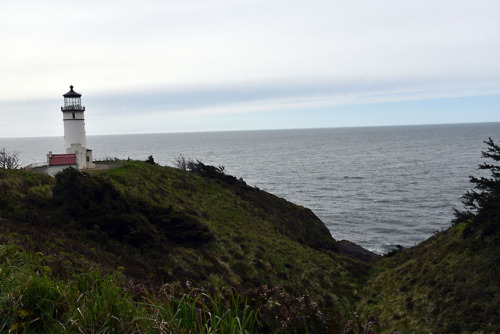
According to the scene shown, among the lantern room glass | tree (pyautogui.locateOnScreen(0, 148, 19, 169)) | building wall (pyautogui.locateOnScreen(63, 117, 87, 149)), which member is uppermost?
the lantern room glass

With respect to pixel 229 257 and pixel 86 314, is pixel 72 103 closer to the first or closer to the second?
pixel 229 257

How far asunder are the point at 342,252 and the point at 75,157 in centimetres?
2451

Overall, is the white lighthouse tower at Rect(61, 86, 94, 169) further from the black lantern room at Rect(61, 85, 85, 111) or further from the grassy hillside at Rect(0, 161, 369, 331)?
the grassy hillside at Rect(0, 161, 369, 331)

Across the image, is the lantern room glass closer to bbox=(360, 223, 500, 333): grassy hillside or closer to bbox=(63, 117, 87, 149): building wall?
bbox=(63, 117, 87, 149): building wall

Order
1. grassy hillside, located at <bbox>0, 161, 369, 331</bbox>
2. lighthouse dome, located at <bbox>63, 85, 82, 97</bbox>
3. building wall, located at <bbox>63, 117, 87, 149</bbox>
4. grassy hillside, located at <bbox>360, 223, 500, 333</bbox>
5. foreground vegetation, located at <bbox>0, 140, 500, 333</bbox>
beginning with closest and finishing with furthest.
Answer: grassy hillside, located at <bbox>0, 161, 369, 331</bbox> < foreground vegetation, located at <bbox>0, 140, 500, 333</bbox> < grassy hillside, located at <bbox>360, 223, 500, 333</bbox> < lighthouse dome, located at <bbox>63, 85, 82, 97</bbox> < building wall, located at <bbox>63, 117, 87, 149</bbox>

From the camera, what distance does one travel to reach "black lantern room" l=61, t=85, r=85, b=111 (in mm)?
35344

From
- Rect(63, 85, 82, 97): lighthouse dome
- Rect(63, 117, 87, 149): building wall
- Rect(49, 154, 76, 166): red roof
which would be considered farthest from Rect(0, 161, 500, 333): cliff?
Rect(63, 85, 82, 97): lighthouse dome

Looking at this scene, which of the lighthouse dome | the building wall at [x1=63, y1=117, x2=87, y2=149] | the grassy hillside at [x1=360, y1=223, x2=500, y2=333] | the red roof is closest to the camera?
the grassy hillside at [x1=360, y1=223, x2=500, y2=333]

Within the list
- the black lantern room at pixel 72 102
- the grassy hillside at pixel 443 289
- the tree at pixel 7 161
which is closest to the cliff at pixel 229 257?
the grassy hillside at pixel 443 289

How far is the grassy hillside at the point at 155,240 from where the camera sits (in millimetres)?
12805

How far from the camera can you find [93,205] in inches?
666

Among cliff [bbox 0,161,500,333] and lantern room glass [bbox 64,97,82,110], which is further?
lantern room glass [bbox 64,97,82,110]

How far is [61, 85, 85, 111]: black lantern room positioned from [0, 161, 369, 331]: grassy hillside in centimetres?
1050

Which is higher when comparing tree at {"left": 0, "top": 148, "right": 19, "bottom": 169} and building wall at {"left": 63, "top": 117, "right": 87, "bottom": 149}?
building wall at {"left": 63, "top": 117, "right": 87, "bottom": 149}
